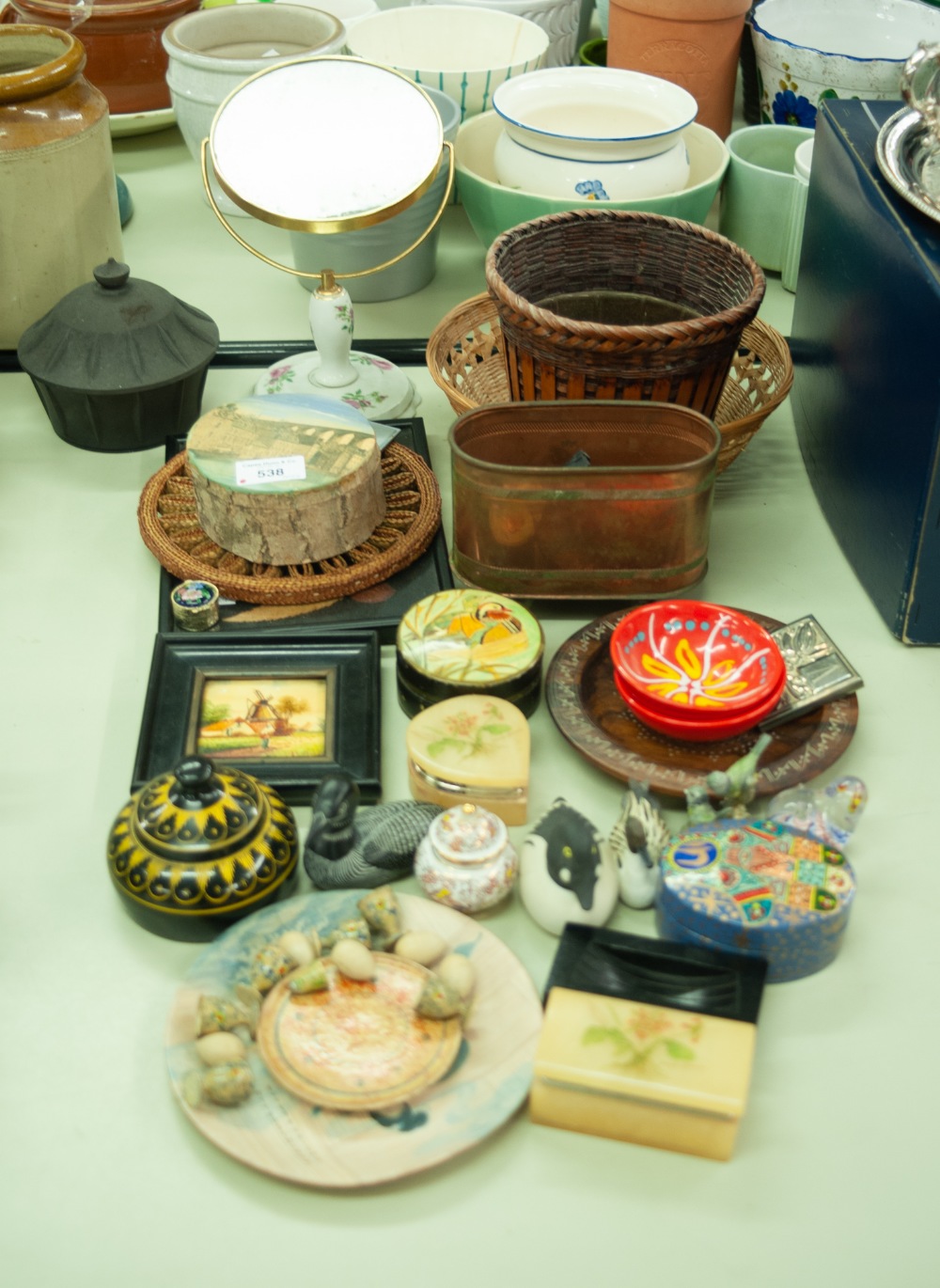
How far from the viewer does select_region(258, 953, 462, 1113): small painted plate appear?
3.17ft

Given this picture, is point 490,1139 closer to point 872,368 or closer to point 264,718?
point 264,718

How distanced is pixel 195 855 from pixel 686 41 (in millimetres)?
1715

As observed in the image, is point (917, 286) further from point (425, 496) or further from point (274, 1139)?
point (274, 1139)

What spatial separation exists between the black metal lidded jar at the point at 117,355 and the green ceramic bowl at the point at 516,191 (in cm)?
45

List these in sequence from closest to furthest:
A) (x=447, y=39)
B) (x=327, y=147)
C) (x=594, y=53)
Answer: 1. (x=327, y=147)
2. (x=447, y=39)
3. (x=594, y=53)

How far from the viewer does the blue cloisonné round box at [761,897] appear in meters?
1.06

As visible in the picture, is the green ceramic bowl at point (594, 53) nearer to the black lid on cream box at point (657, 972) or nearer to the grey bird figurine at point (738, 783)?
the grey bird figurine at point (738, 783)

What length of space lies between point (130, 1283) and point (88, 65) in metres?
2.09

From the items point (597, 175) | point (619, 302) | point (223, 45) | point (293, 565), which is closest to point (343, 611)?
point (293, 565)

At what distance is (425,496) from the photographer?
5.28 feet

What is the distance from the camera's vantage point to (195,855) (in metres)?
1.09

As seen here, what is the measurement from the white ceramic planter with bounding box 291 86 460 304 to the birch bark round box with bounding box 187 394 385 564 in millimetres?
457

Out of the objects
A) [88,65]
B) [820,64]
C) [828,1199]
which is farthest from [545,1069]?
[88,65]

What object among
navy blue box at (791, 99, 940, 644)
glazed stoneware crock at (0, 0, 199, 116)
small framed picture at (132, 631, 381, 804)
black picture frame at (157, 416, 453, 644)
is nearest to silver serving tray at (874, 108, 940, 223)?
navy blue box at (791, 99, 940, 644)
